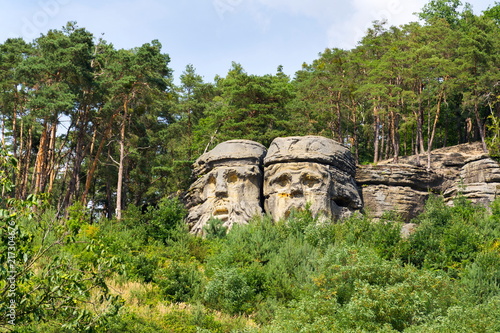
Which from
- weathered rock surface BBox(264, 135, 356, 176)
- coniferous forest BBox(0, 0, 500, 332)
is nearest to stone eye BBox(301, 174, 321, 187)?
weathered rock surface BBox(264, 135, 356, 176)

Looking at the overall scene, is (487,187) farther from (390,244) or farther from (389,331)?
(389,331)

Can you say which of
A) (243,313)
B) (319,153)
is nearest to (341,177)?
(319,153)

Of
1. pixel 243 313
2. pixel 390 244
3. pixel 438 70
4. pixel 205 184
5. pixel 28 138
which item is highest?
pixel 438 70

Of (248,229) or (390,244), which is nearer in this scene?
(390,244)

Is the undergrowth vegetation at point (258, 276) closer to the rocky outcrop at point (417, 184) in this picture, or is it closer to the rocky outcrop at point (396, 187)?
the rocky outcrop at point (417, 184)

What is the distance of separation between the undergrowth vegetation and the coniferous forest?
0.05 meters

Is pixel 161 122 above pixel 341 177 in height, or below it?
above

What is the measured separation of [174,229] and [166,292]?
24.3ft

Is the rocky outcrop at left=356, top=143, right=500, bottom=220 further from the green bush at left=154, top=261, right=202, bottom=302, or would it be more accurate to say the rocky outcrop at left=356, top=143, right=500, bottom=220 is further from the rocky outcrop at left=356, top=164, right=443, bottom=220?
the green bush at left=154, top=261, right=202, bottom=302

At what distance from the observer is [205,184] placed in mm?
26969

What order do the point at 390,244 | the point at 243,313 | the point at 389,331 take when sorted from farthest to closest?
the point at 390,244, the point at 243,313, the point at 389,331

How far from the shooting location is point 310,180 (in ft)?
83.5

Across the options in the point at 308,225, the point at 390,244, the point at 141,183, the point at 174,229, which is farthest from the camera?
the point at 141,183

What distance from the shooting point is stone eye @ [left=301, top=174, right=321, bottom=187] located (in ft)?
83.0
